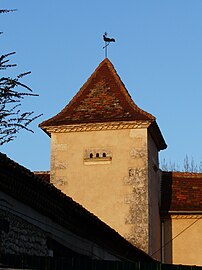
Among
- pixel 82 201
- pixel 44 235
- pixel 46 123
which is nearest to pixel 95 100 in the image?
pixel 46 123

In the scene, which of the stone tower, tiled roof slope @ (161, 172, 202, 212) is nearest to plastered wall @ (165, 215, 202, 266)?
tiled roof slope @ (161, 172, 202, 212)

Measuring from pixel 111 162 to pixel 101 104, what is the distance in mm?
2051

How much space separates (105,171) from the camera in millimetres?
20875

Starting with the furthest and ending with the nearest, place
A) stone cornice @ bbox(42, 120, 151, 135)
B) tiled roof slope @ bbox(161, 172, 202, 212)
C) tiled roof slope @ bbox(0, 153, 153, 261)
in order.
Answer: tiled roof slope @ bbox(161, 172, 202, 212) < stone cornice @ bbox(42, 120, 151, 135) < tiled roof slope @ bbox(0, 153, 153, 261)

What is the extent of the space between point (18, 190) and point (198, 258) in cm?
1313

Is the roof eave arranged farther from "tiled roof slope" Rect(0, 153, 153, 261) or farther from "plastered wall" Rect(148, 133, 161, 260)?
"tiled roof slope" Rect(0, 153, 153, 261)

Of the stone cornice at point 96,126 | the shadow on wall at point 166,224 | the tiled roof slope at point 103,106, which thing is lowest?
the shadow on wall at point 166,224

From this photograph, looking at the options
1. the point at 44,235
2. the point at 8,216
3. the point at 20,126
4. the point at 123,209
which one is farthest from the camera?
the point at 123,209

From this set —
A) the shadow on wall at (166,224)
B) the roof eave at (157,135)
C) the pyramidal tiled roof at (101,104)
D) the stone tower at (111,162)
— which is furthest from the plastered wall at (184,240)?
the pyramidal tiled roof at (101,104)

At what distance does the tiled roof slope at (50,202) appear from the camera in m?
8.97

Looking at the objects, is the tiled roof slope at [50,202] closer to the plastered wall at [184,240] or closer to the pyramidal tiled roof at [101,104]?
the pyramidal tiled roof at [101,104]

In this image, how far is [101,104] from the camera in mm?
21734

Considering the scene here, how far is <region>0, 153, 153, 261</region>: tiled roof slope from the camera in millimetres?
8969

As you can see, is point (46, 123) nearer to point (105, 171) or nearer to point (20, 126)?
point (105, 171)
